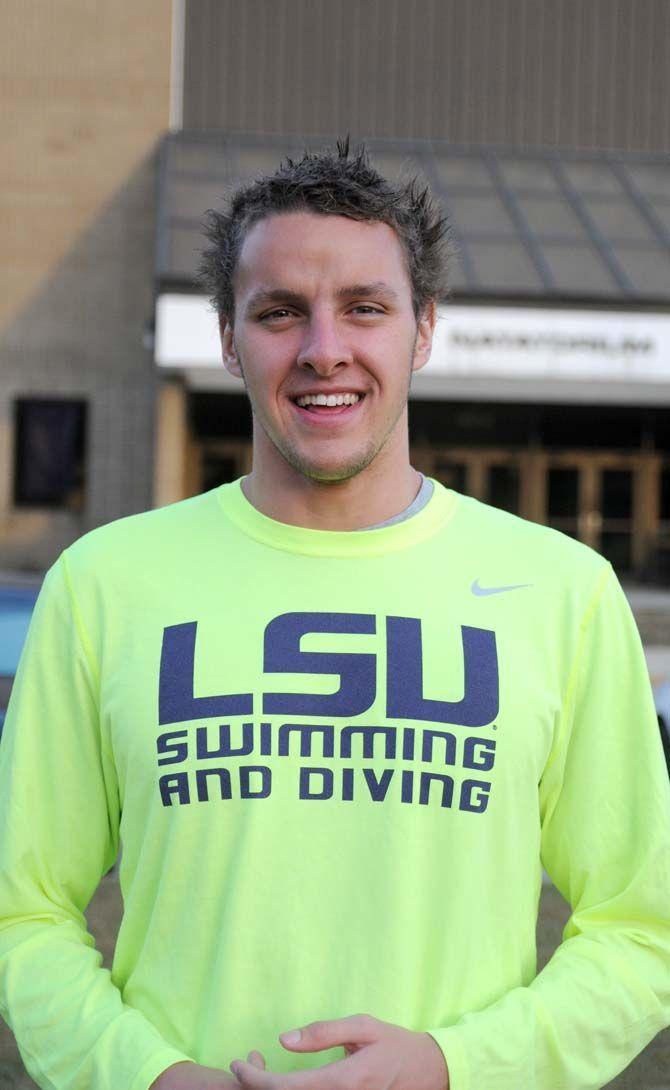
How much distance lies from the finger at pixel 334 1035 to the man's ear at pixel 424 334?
1.02 meters

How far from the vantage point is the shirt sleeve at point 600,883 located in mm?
1736

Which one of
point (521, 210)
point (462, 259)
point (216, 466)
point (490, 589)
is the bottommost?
point (490, 589)

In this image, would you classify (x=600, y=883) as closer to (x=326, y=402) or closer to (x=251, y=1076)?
(x=251, y=1076)

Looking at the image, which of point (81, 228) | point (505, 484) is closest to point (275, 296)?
point (81, 228)

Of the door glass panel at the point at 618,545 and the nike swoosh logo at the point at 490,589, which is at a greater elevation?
the nike swoosh logo at the point at 490,589

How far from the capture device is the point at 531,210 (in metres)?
20.4

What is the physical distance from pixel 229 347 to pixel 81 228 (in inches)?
832

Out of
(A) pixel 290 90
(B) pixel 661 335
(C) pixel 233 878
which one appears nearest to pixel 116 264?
(A) pixel 290 90

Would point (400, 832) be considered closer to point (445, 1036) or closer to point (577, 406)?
point (445, 1036)

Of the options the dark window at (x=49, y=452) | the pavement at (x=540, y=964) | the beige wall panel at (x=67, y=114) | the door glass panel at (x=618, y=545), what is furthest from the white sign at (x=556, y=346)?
the pavement at (x=540, y=964)

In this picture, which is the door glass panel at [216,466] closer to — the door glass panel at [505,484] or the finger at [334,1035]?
the door glass panel at [505,484]

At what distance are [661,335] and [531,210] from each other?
13.5 ft

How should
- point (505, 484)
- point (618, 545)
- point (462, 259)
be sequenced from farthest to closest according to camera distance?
point (618, 545), point (505, 484), point (462, 259)

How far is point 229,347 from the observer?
2078mm
